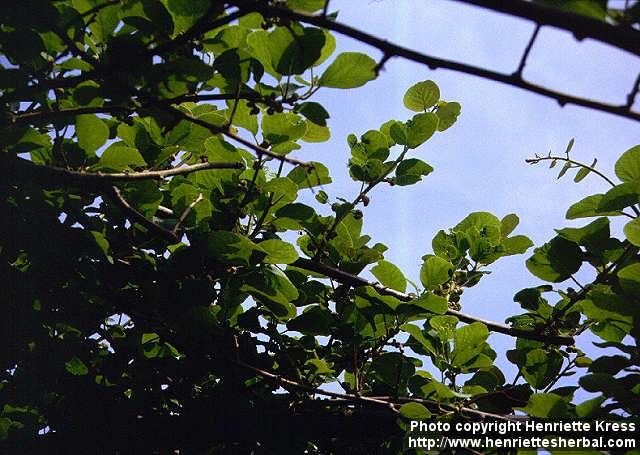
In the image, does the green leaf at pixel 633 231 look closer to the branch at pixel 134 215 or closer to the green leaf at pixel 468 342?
the green leaf at pixel 468 342

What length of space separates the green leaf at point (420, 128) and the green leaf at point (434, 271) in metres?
0.44

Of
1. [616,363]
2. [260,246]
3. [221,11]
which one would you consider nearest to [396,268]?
[260,246]

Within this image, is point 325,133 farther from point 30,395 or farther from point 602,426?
point 30,395

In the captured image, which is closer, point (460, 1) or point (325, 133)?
point (460, 1)

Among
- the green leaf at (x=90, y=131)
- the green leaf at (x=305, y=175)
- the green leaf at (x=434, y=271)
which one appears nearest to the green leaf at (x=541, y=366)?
the green leaf at (x=434, y=271)

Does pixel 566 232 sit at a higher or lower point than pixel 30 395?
higher

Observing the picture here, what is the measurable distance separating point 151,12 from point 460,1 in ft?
3.09

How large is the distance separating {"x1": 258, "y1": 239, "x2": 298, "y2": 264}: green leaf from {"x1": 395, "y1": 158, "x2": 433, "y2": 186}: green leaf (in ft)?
1.93

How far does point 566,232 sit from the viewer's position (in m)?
1.81

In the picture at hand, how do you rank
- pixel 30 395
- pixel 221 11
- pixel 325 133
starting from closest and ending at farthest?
pixel 221 11 → pixel 325 133 → pixel 30 395

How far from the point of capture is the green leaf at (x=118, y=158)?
5.24 ft

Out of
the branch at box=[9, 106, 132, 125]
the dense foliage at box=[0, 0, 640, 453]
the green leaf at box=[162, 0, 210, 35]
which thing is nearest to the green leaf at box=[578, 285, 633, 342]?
the dense foliage at box=[0, 0, 640, 453]

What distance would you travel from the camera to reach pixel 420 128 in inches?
76.2

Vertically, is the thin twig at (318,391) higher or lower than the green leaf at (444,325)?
lower
